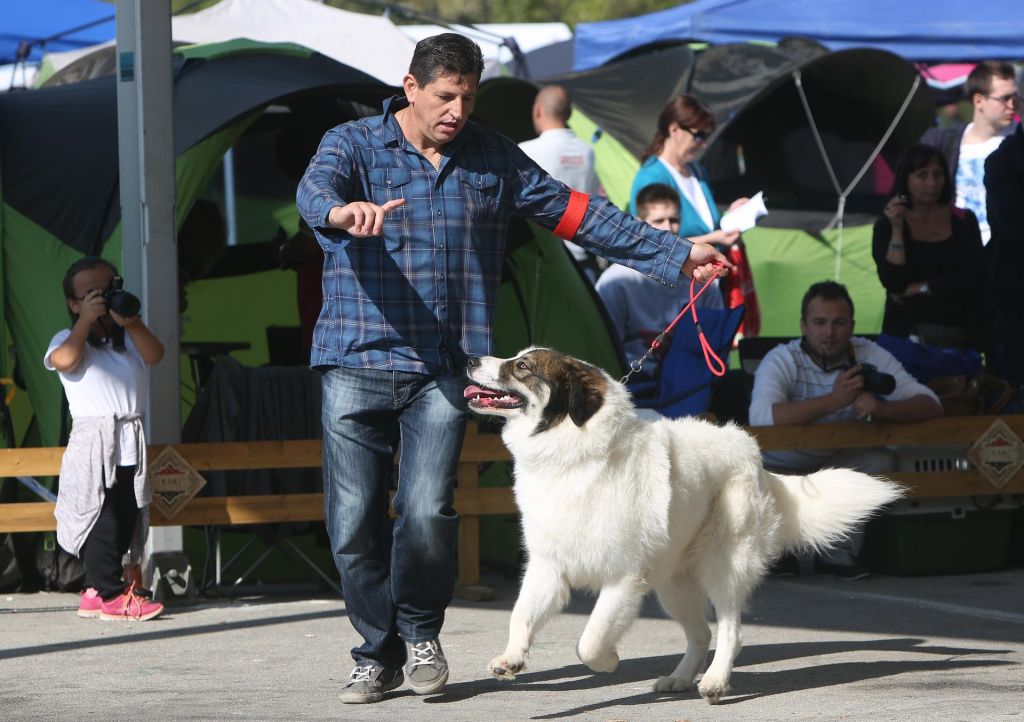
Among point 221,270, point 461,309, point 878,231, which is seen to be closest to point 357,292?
point 461,309

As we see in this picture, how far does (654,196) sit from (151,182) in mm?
2685

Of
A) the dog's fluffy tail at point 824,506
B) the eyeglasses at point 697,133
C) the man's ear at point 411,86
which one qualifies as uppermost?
the eyeglasses at point 697,133

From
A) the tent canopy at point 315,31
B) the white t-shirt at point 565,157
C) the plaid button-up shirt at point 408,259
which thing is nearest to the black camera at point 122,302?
the plaid button-up shirt at point 408,259

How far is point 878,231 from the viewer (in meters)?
8.30

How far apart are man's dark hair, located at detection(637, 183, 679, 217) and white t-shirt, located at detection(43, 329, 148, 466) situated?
9.54 feet

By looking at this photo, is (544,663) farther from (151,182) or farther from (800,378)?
(151,182)

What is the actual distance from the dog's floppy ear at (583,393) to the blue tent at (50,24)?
502 inches

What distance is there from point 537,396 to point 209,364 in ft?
11.6

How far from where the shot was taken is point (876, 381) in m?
7.34

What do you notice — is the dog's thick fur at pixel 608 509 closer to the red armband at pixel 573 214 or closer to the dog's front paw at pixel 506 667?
the dog's front paw at pixel 506 667

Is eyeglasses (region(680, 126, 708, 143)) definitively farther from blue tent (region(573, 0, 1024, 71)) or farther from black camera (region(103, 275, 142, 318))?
blue tent (region(573, 0, 1024, 71))

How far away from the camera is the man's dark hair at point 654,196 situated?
7961 millimetres

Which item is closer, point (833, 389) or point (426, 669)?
point (426, 669)

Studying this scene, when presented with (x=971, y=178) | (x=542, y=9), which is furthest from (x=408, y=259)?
(x=542, y=9)
